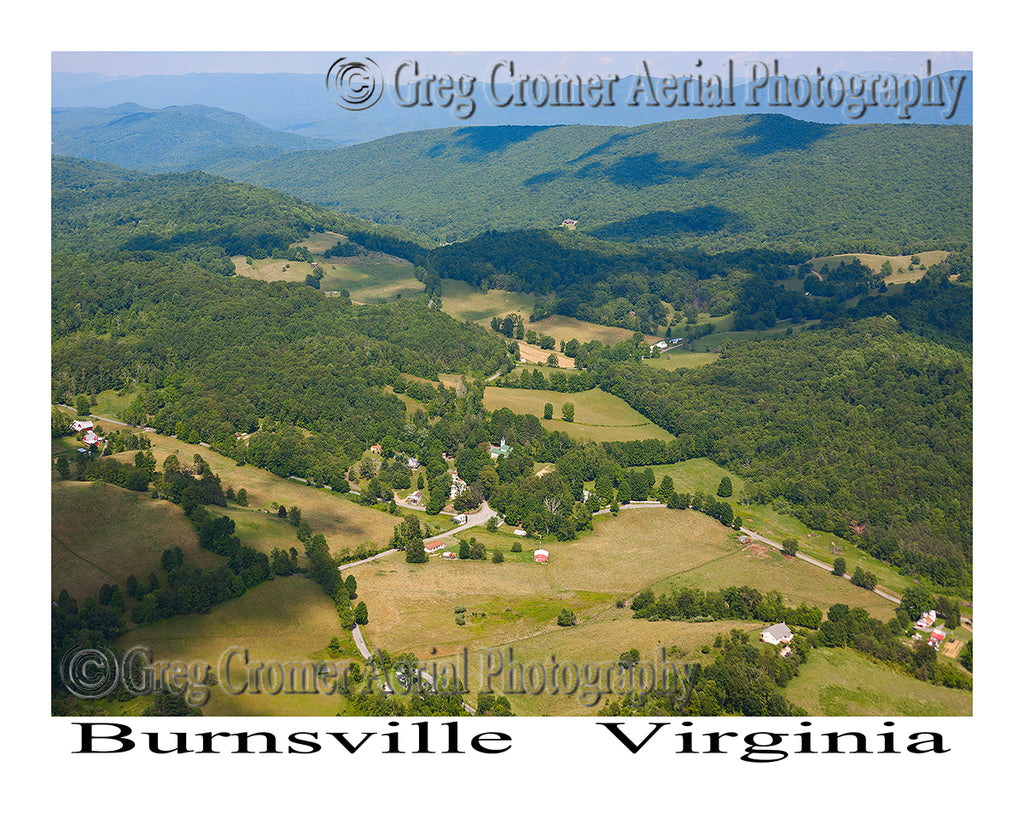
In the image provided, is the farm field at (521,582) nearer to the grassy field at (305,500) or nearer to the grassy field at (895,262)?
the grassy field at (305,500)

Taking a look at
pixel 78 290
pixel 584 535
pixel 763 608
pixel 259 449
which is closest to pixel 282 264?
pixel 78 290

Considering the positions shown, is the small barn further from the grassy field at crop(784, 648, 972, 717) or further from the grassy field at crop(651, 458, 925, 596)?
the grassy field at crop(784, 648, 972, 717)

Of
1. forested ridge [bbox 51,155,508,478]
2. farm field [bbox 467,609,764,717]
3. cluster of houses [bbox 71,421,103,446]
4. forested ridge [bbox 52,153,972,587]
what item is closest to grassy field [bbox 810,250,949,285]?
forested ridge [bbox 52,153,972,587]

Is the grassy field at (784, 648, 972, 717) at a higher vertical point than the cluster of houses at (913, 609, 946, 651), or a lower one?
lower

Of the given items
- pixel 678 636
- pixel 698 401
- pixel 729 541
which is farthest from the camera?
pixel 698 401

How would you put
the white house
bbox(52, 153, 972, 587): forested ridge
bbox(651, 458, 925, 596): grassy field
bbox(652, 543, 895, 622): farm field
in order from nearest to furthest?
the white house < bbox(652, 543, 895, 622): farm field < bbox(651, 458, 925, 596): grassy field < bbox(52, 153, 972, 587): forested ridge
